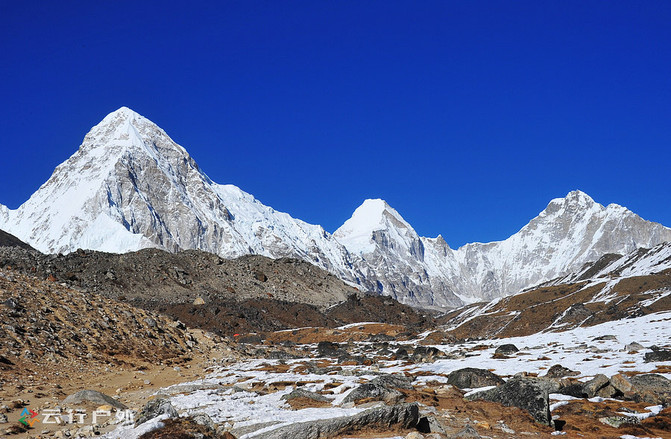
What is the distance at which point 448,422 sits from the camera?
13500 mm

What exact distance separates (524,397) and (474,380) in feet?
16.3

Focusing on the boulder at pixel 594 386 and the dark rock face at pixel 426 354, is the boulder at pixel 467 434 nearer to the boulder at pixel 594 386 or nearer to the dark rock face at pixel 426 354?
the boulder at pixel 594 386

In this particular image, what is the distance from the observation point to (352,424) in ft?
37.1

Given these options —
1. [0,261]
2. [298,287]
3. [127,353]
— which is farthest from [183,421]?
[298,287]

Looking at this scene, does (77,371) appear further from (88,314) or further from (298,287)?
(298,287)

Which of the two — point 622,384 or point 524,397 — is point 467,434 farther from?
point 622,384

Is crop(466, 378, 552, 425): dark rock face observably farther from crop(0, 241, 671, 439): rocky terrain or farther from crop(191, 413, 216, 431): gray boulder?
crop(191, 413, 216, 431): gray boulder

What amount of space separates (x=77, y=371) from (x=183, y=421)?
1402 centimetres

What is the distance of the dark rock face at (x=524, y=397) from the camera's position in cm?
1390

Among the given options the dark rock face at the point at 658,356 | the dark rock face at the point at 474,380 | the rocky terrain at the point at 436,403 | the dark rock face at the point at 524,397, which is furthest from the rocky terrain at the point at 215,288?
the dark rock face at the point at 524,397

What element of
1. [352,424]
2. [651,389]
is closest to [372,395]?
[352,424]

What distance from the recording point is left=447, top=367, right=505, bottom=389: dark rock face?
63.5 ft

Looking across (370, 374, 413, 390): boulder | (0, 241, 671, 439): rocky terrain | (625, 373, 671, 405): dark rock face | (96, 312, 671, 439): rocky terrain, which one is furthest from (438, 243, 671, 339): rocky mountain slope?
(370, 374, 413, 390): boulder

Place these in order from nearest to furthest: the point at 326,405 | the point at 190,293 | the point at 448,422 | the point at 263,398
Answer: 1. the point at 448,422
2. the point at 326,405
3. the point at 263,398
4. the point at 190,293
